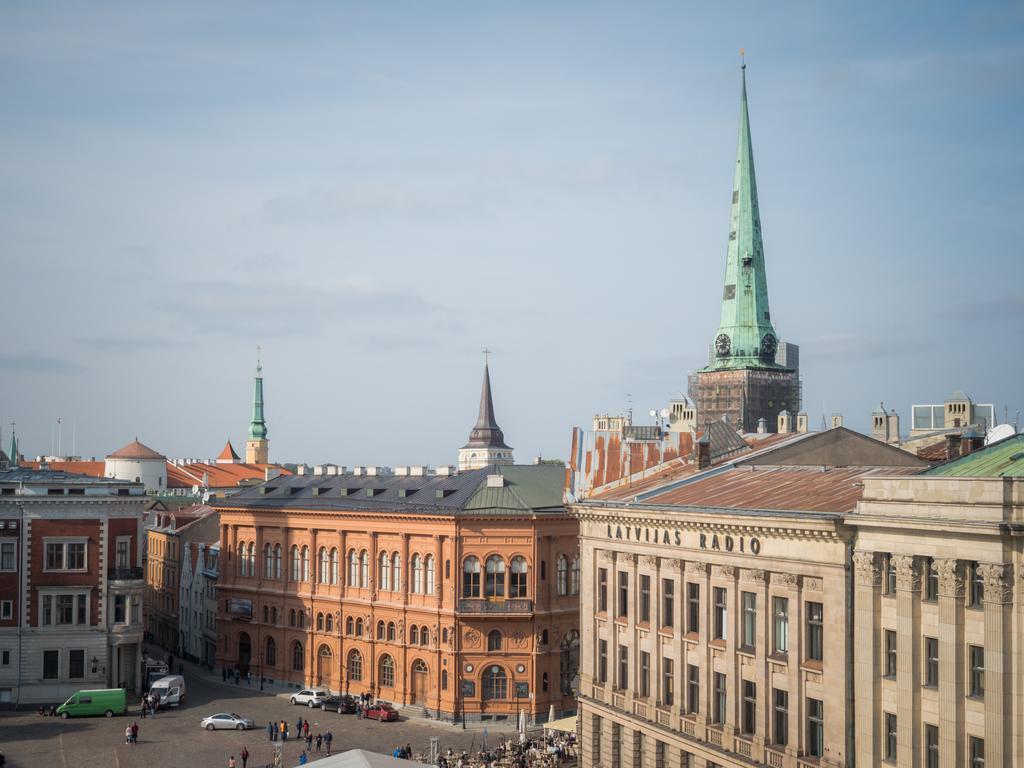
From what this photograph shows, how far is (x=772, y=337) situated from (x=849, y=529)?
369 ft

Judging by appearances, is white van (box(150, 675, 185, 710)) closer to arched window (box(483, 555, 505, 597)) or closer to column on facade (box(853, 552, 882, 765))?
arched window (box(483, 555, 505, 597))

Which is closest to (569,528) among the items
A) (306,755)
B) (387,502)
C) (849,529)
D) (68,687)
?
(387,502)

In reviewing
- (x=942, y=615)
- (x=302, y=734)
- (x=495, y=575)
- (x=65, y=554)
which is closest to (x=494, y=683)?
(x=495, y=575)

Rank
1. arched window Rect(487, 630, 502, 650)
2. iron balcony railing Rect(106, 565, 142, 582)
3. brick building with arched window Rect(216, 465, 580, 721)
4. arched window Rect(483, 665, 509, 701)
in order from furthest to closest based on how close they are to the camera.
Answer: iron balcony railing Rect(106, 565, 142, 582) → arched window Rect(487, 630, 502, 650) → brick building with arched window Rect(216, 465, 580, 721) → arched window Rect(483, 665, 509, 701)

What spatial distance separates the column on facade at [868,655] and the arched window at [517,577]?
157ft

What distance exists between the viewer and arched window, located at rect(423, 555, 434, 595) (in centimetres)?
9800

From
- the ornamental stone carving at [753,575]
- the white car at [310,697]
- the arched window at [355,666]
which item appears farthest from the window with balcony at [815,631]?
the arched window at [355,666]

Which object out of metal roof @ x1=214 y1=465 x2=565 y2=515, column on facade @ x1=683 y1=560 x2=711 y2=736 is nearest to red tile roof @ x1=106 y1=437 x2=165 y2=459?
metal roof @ x1=214 y1=465 x2=565 y2=515

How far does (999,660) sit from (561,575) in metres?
56.6

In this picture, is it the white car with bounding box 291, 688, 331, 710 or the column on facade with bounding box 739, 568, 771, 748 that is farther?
the white car with bounding box 291, 688, 331, 710

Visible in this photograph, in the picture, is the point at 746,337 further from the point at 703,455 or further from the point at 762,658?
the point at 762,658

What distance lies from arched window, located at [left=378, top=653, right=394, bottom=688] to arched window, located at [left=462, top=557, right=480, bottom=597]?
966 cm

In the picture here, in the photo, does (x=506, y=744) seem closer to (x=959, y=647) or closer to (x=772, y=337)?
(x=959, y=647)

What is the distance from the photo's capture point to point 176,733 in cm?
8806
